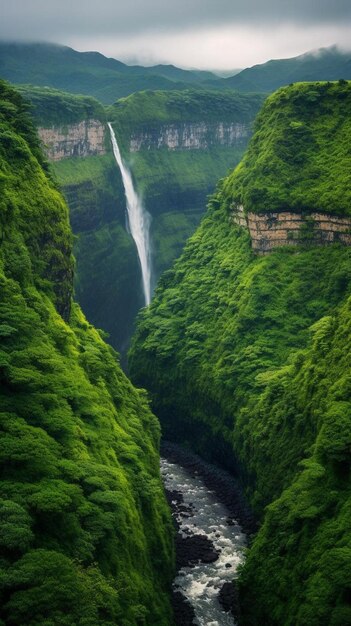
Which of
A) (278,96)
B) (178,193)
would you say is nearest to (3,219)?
(278,96)

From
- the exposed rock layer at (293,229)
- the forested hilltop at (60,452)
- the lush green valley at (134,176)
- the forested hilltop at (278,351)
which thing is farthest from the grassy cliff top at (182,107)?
the forested hilltop at (60,452)

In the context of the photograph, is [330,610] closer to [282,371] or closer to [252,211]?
[282,371]

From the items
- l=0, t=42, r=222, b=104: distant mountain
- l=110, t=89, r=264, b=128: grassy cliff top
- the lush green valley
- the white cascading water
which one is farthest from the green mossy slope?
l=0, t=42, r=222, b=104: distant mountain

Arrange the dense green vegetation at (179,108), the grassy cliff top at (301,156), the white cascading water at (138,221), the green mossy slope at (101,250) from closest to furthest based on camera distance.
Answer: the grassy cliff top at (301,156) → the green mossy slope at (101,250) → the white cascading water at (138,221) → the dense green vegetation at (179,108)

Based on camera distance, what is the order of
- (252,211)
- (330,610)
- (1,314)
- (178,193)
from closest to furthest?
(330,610) → (1,314) → (252,211) → (178,193)

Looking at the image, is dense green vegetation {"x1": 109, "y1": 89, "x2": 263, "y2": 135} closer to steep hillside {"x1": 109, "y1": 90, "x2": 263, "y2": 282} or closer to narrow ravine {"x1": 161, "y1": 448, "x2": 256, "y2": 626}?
steep hillside {"x1": 109, "y1": 90, "x2": 263, "y2": 282}

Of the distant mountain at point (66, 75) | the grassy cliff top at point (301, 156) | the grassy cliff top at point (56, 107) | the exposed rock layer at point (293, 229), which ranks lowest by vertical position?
the exposed rock layer at point (293, 229)

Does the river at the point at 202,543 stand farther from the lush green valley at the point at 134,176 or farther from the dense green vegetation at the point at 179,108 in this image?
the dense green vegetation at the point at 179,108

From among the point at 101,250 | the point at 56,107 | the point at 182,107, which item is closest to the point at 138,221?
the point at 101,250
